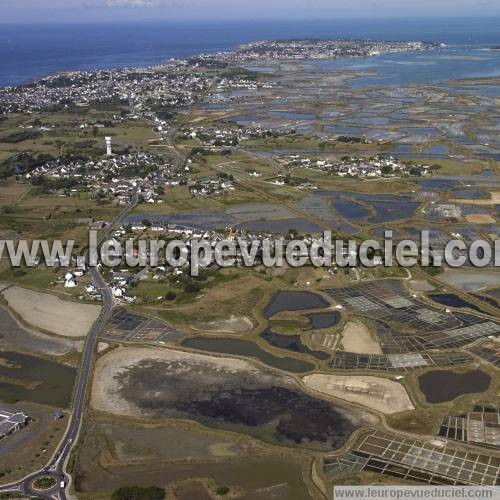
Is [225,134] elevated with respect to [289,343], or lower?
elevated

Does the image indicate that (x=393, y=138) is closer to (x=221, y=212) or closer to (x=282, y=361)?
(x=221, y=212)

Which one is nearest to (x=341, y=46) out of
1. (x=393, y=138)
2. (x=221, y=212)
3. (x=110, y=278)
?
(x=393, y=138)

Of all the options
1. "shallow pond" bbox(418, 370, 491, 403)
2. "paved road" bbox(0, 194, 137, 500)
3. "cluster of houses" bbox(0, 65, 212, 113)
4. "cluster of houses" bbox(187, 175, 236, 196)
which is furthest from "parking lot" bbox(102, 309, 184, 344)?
"cluster of houses" bbox(0, 65, 212, 113)

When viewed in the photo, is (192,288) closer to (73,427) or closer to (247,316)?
(247,316)

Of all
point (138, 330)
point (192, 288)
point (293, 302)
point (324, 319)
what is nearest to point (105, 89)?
point (192, 288)

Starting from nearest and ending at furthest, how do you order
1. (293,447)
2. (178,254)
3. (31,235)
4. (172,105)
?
(293,447) < (178,254) < (31,235) < (172,105)

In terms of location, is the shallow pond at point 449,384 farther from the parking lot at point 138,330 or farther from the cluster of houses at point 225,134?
the cluster of houses at point 225,134

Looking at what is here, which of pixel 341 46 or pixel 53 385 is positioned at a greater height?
pixel 341 46
